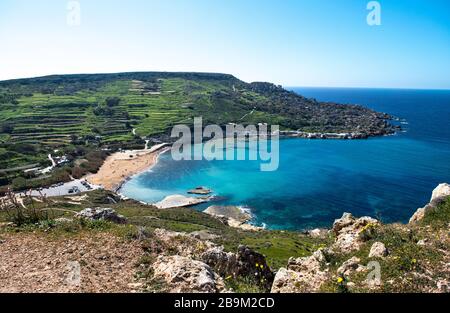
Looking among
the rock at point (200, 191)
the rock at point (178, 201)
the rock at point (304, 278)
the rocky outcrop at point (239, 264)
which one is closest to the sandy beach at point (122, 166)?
the rock at point (178, 201)

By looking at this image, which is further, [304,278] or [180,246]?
[180,246]

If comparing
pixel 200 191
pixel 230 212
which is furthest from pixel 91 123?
pixel 230 212

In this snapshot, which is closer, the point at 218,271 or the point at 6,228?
the point at 218,271

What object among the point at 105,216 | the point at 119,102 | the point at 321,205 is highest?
the point at 119,102


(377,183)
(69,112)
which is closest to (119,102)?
(69,112)

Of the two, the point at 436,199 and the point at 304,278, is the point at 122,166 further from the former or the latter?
the point at 304,278
